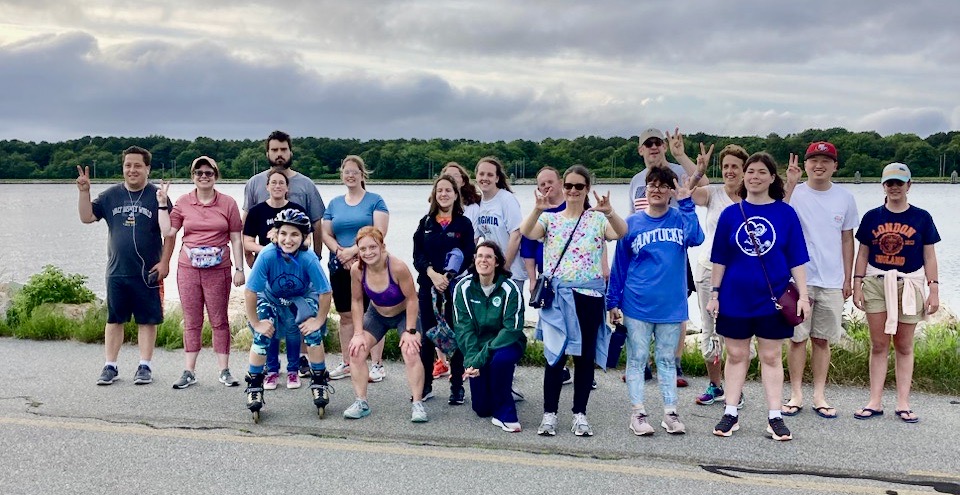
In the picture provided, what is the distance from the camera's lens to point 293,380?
6340 millimetres

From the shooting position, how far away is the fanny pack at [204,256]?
6.48 m

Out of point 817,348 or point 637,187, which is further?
point 637,187

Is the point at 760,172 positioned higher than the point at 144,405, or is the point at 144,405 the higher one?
the point at 760,172

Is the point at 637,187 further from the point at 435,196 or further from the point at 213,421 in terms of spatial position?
the point at 213,421

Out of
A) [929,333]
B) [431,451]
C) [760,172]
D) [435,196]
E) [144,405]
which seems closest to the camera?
[431,451]

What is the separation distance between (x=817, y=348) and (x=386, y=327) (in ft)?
10.1

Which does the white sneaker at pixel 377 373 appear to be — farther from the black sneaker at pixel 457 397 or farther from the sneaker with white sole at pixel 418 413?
the sneaker with white sole at pixel 418 413

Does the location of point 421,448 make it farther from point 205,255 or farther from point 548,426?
point 205,255

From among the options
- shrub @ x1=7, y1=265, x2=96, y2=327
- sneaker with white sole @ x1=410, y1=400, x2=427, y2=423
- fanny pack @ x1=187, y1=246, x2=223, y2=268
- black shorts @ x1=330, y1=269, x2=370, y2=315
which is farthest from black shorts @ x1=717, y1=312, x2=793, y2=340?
shrub @ x1=7, y1=265, x2=96, y2=327

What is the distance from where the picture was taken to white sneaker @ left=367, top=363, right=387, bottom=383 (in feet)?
21.5

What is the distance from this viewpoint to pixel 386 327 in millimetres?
6027

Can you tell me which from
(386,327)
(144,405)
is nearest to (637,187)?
(386,327)

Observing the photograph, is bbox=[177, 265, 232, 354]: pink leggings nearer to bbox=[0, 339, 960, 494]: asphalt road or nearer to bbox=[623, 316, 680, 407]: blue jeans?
bbox=[0, 339, 960, 494]: asphalt road

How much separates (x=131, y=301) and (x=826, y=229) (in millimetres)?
5397
